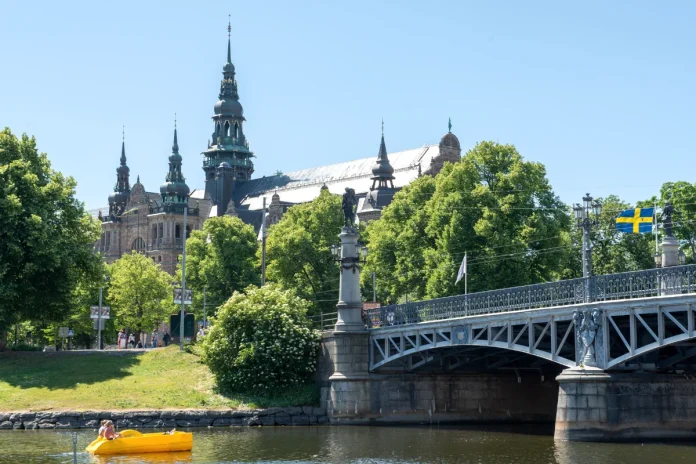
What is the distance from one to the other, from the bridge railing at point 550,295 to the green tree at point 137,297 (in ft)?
145

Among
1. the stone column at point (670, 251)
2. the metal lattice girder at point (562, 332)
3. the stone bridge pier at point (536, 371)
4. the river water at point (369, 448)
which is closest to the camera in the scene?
the metal lattice girder at point (562, 332)

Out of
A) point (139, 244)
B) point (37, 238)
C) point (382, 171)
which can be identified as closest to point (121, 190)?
point (139, 244)

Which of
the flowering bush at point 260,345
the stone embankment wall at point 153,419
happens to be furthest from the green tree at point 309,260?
the stone embankment wall at point 153,419

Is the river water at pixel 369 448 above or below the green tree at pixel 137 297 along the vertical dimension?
below

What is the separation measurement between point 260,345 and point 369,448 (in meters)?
14.7

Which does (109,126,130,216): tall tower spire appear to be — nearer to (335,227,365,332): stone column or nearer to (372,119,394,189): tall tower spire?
(372,119,394,189): tall tower spire

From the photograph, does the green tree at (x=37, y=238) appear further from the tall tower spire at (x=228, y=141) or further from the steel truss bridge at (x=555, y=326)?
the tall tower spire at (x=228, y=141)

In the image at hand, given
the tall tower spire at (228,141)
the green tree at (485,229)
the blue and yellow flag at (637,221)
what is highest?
the tall tower spire at (228,141)

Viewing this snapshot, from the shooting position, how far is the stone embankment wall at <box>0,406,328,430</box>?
54.5m

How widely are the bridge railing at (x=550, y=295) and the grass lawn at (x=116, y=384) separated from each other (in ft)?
22.4

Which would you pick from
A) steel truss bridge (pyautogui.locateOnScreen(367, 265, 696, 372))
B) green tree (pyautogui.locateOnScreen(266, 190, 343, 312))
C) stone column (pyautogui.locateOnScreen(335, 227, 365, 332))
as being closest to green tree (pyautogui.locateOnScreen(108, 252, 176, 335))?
green tree (pyautogui.locateOnScreen(266, 190, 343, 312))

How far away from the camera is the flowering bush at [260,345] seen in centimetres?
5822

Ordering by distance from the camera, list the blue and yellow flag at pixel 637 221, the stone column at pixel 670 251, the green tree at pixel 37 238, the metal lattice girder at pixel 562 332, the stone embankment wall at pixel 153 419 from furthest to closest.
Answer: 1. the green tree at pixel 37 238
2. the stone embankment wall at pixel 153 419
3. the blue and yellow flag at pixel 637 221
4. the stone column at pixel 670 251
5. the metal lattice girder at pixel 562 332

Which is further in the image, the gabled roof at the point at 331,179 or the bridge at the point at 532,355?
the gabled roof at the point at 331,179
